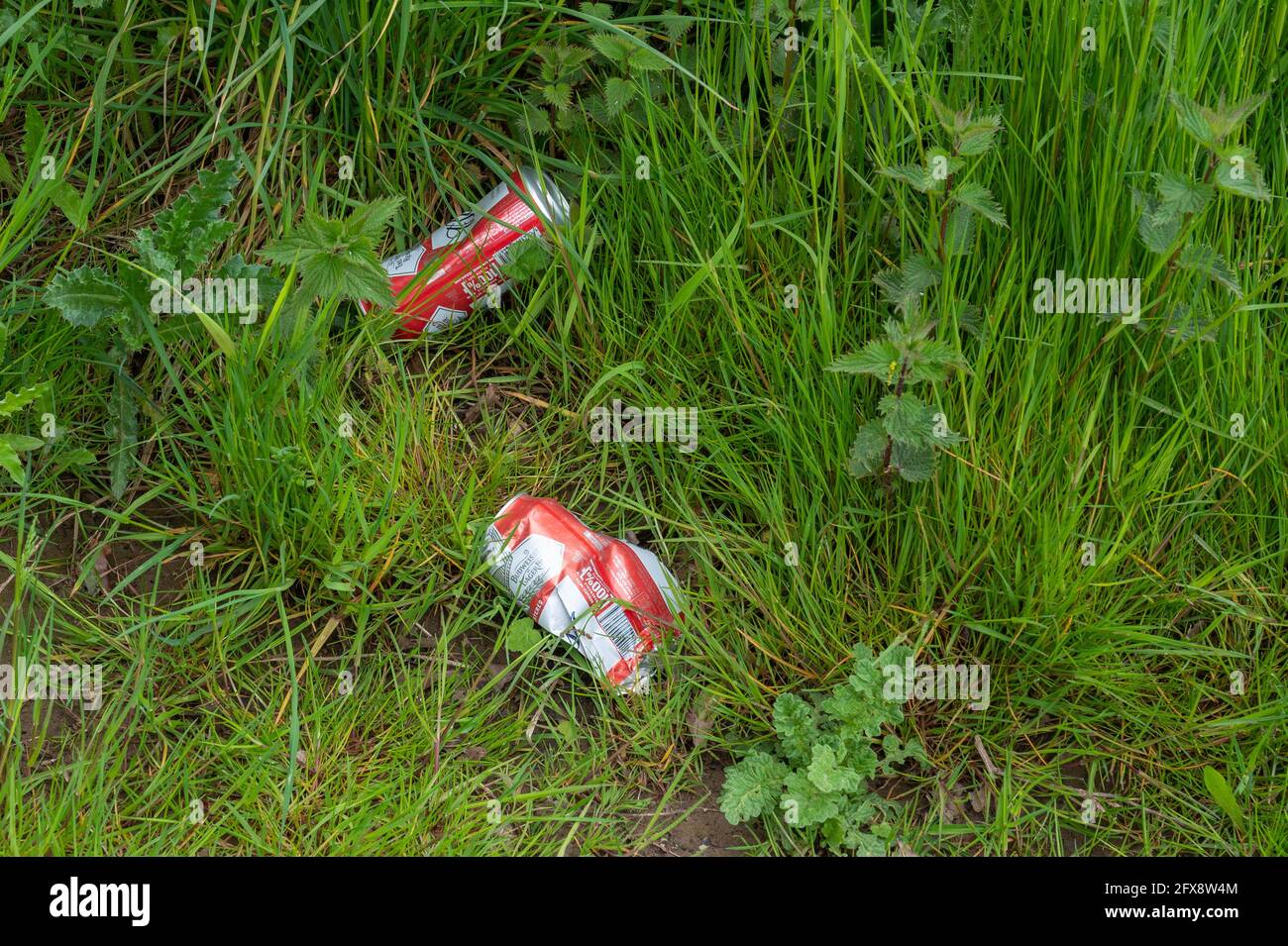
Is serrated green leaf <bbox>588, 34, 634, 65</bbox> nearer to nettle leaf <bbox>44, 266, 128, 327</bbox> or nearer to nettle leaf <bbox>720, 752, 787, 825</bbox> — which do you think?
nettle leaf <bbox>44, 266, 128, 327</bbox>

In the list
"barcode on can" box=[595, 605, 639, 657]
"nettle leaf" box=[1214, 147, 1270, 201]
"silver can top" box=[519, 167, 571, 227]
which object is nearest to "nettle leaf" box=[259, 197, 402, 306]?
"silver can top" box=[519, 167, 571, 227]

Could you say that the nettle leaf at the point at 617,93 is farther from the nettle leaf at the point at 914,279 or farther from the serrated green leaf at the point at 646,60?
the nettle leaf at the point at 914,279

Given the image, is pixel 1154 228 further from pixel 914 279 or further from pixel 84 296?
pixel 84 296

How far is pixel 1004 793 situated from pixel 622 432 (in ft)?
3.64

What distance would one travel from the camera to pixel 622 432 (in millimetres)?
2668

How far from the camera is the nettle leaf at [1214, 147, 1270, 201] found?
2.18 m

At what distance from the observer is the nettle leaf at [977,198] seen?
226cm

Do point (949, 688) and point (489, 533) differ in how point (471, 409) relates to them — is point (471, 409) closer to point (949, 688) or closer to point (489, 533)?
point (489, 533)

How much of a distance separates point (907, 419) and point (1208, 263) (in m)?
0.68

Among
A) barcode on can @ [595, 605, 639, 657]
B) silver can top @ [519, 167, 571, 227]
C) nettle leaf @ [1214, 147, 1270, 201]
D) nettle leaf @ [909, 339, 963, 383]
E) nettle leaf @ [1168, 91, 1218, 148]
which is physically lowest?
barcode on can @ [595, 605, 639, 657]

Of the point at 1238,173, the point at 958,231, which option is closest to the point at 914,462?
the point at 958,231

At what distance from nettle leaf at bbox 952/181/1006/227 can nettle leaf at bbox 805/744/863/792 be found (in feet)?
3.53

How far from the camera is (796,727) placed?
2.34 m

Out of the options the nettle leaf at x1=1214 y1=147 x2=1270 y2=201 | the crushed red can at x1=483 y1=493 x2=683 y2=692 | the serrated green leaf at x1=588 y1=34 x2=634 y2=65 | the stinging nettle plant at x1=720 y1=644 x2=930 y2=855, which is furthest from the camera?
the serrated green leaf at x1=588 y1=34 x2=634 y2=65
